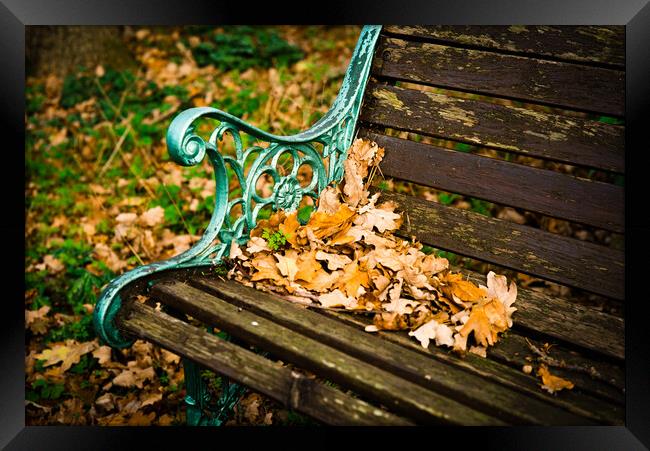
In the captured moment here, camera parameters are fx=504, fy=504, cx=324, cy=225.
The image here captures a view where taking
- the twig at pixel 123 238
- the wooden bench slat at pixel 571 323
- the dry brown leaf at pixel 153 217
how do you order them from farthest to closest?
the dry brown leaf at pixel 153 217
the twig at pixel 123 238
the wooden bench slat at pixel 571 323

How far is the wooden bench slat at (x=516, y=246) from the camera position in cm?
161

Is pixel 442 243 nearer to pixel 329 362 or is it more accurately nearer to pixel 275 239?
pixel 275 239

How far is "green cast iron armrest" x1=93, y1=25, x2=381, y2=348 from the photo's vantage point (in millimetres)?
1387

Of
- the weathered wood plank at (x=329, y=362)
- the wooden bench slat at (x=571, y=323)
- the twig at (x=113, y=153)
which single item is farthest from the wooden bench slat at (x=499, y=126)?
the twig at (x=113, y=153)

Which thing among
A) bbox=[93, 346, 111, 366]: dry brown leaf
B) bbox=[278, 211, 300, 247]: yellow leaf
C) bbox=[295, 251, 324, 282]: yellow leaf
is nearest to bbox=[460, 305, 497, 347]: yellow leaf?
bbox=[295, 251, 324, 282]: yellow leaf

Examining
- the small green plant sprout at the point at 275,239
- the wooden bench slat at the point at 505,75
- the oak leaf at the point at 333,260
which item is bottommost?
the oak leaf at the point at 333,260

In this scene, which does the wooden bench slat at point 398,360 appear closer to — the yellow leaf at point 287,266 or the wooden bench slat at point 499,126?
the yellow leaf at point 287,266

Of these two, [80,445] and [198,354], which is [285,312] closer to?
[198,354]

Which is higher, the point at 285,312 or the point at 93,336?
the point at 285,312

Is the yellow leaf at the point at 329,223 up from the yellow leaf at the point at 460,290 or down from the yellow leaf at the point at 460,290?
up

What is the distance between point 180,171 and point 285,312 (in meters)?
2.26

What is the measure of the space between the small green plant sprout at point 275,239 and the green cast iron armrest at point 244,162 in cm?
6
